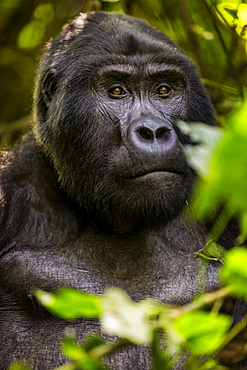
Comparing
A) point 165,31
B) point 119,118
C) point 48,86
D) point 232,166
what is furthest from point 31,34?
point 232,166

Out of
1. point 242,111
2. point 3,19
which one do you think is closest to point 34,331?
point 242,111

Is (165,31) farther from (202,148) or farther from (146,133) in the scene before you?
(202,148)

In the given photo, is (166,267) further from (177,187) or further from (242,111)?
(242,111)

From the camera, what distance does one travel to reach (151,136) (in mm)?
2977

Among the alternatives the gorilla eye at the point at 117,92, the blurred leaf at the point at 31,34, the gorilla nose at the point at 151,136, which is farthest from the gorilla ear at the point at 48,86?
the blurred leaf at the point at 31,34

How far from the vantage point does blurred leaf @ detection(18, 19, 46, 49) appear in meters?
5.61

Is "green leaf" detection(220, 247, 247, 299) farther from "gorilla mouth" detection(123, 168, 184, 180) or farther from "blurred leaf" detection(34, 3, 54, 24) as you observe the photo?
"blurred leaf" detection(34, 3, 54, 24)

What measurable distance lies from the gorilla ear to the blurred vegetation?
1.41 m

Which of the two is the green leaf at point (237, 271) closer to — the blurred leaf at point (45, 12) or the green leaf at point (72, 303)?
the green leaf at point (72, 303)

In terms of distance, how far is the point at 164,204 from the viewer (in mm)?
3102

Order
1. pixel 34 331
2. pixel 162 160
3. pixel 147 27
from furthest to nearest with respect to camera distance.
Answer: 1. pixel 147 27
2. pixel 34 331
3. pixel 162 160

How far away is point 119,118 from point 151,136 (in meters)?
0.40

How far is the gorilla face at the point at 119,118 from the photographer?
3018 millimetres

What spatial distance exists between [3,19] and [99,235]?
11.0ft
